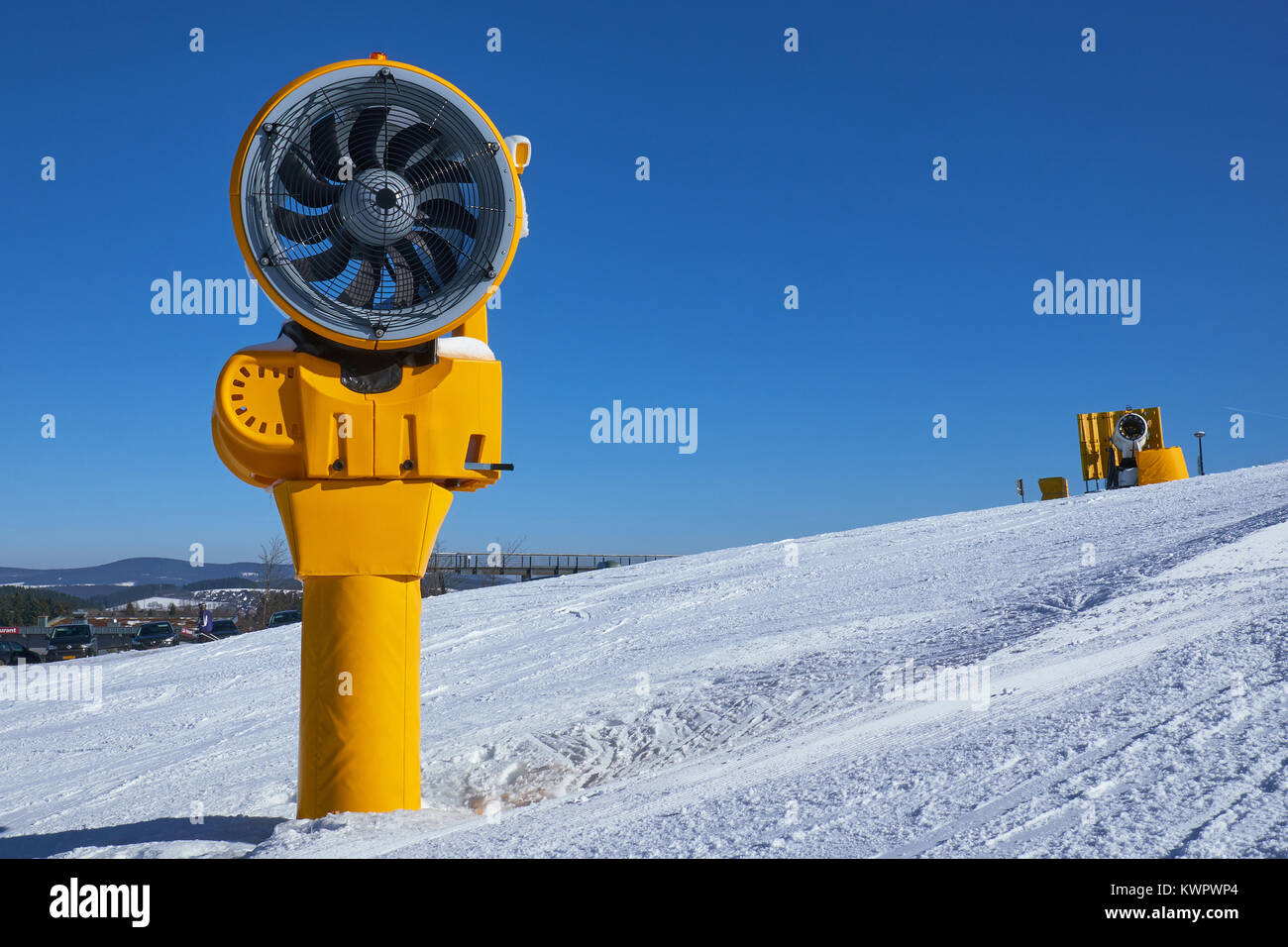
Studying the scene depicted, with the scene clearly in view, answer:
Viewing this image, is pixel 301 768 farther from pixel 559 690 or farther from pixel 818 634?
pixel 818 634

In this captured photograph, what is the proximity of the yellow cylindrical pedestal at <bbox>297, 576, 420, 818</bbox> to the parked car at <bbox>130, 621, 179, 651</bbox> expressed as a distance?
25.2 m

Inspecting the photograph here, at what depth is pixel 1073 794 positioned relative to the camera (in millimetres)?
2969

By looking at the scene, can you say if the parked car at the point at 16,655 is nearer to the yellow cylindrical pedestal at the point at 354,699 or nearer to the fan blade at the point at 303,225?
the yellow cylindrical pedestal at the point at 354,699

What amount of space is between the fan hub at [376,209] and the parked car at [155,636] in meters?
25.7

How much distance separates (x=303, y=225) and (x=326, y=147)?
1.21 feet

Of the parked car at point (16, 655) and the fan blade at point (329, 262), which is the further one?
the parked car at point (16, 655)

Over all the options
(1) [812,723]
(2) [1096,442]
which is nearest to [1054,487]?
(2) [1096,442]

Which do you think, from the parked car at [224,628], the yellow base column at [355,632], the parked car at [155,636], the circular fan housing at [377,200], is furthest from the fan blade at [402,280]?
the parked car at [224,628]

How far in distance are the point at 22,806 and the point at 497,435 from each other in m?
4.64

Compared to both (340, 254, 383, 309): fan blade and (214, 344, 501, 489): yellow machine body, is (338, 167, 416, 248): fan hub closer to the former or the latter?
(340, 254, 383, 309): fan blade

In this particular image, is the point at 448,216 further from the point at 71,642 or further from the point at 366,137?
the point at 71,642

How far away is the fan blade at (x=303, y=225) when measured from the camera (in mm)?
3992
